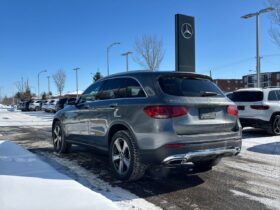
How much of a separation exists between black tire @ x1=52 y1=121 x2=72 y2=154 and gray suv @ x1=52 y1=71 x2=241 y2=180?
6.17 feet

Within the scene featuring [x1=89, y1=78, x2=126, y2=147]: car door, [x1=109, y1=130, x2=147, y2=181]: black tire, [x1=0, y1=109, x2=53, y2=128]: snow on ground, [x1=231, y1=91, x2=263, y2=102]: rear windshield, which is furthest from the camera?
[x1=0, y1=109, x2=53, y2=128]: snow on ground

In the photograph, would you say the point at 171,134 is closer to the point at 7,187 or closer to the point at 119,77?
the point at 119,77

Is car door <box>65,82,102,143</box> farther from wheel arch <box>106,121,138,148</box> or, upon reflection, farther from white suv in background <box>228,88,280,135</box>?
white suv in background <box>228,88,280,135</box>

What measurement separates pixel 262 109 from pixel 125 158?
282 inches

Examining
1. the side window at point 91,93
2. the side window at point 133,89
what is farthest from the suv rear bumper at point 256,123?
the side window at point 133,89

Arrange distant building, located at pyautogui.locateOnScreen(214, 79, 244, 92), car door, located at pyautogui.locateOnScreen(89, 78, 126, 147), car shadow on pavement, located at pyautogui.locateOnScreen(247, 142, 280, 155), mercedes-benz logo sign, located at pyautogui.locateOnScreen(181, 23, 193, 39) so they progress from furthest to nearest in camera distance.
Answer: distant building, located at pyautogui.locateOnScreen(214, 79, 244, 92) → mercedes-benz logo sign, located at pyautogui.locateOnScreen(181, 23, 193, 39) → car shadow on pavement, located at pyautogui.locateOnScreen(247, 142, 280, 155) → car door, located at pyautogui.locateOnScreen(89, 78, 126, 147)

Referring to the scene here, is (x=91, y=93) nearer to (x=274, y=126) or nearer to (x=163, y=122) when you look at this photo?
(x=163, y=122)

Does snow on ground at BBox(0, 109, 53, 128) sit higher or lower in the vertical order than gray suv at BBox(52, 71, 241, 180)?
lower

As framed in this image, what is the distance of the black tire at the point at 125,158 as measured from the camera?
16.3 ft

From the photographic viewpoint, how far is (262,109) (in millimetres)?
10891

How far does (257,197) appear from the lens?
14.9 feet

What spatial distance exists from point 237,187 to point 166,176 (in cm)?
123

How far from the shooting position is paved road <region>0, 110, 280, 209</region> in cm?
436

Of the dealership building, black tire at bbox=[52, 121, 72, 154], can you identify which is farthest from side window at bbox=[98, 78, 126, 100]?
the dealership building
